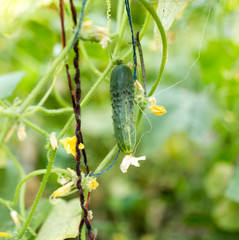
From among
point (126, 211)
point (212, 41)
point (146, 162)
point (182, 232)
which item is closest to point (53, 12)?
point (212, 41)

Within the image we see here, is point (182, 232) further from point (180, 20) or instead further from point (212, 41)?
point (180, 20)

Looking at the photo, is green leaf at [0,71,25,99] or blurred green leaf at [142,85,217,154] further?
blurred green leaf at [142,85,217,154]

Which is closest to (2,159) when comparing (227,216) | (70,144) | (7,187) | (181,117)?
(7,187)

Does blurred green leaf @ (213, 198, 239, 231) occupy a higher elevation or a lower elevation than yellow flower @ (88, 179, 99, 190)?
lower

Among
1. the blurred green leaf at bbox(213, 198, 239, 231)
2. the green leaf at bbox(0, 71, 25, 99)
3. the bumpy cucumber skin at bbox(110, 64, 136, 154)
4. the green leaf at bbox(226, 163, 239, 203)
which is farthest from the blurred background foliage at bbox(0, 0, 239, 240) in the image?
the bumpy cucumber skin at bbox(110, 64, 136, 154)

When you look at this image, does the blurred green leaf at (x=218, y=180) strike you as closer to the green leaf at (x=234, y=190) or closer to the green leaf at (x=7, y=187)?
the green leaf at (x=234, y=190)

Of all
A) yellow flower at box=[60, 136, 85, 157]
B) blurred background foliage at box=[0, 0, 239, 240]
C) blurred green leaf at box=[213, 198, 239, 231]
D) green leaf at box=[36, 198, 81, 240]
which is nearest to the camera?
yellow flower at box=[60, 136, 85, 157]

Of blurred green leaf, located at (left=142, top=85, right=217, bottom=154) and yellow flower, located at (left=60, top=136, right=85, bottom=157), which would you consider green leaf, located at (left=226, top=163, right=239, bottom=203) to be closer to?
blurred green leaf, located at (left=142, top=85, right=217, bottom=154)

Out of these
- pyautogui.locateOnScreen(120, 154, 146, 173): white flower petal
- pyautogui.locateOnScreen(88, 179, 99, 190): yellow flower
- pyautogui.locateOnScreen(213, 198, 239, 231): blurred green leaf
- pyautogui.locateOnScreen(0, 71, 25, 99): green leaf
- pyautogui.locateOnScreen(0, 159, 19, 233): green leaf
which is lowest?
pyautogui.locateOnScreen(213, 198, 239, 231): blurred green leaf
